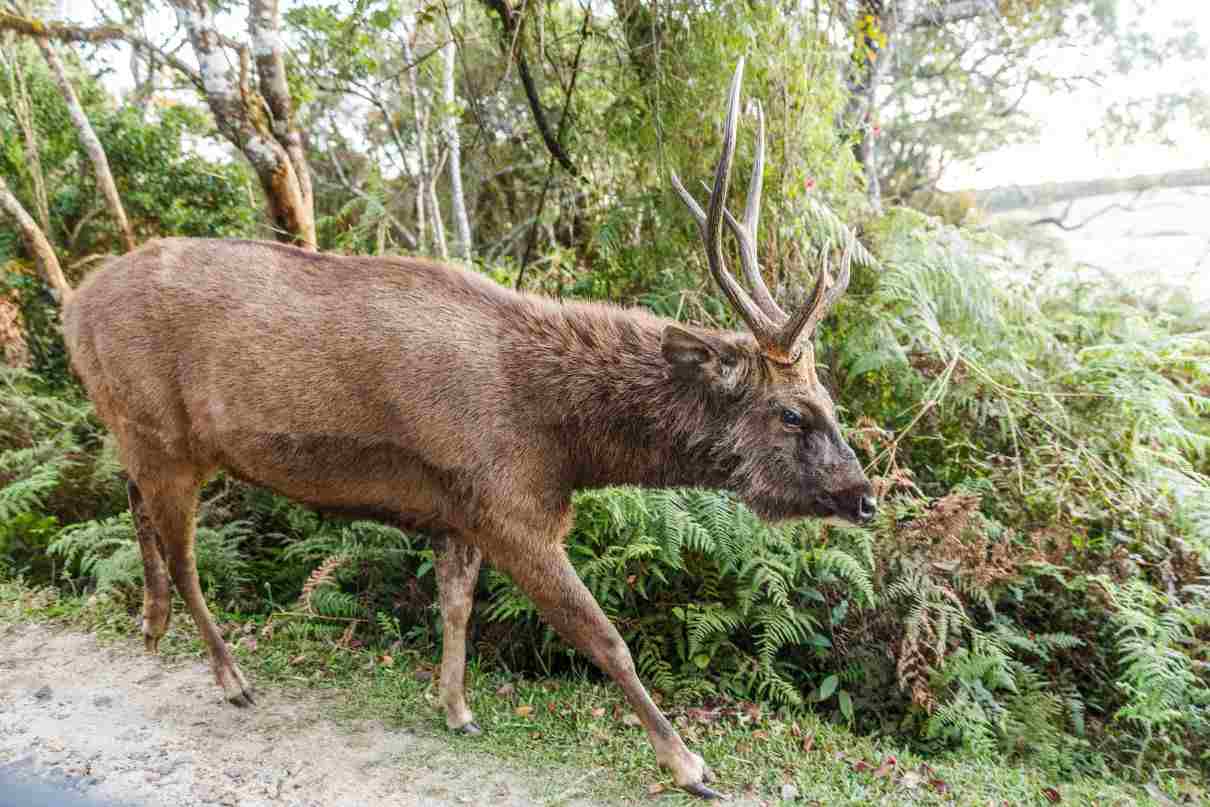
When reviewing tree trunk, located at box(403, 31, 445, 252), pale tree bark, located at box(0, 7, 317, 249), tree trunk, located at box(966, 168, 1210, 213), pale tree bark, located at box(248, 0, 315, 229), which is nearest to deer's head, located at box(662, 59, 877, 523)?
pale tree bark, located at box(0, 7, 317, 249)

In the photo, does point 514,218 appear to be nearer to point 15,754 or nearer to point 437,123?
point 437,123

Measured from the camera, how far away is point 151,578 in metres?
4.53

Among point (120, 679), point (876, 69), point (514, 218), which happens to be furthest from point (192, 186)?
point (876, 69)

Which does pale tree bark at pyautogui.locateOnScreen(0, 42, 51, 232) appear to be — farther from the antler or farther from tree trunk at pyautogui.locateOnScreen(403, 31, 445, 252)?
the antler

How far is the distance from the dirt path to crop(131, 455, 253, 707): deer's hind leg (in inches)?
5.8

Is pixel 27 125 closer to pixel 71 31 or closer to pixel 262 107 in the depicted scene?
pixel 71 31

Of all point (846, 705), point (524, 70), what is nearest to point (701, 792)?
point (846, 705)

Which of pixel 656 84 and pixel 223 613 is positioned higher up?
pixel 656 84

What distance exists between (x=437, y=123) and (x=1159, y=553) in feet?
23.6

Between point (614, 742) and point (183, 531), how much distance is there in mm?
2489

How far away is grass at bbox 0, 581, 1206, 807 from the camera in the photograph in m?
3.63

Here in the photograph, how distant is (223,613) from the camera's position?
5.12 m

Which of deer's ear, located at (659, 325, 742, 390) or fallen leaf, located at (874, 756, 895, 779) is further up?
deer's ear, located at (659, 325, 742, 390)

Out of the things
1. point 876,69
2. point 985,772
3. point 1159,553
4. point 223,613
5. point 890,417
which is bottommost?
point 223,613
